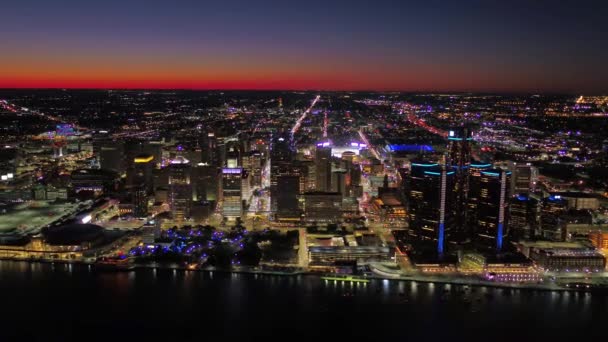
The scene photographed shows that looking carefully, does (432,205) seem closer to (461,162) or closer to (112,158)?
(461,162)

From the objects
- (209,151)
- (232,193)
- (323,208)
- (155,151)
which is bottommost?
(323,208)

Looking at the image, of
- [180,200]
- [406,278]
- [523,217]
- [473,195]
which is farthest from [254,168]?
[406,278]

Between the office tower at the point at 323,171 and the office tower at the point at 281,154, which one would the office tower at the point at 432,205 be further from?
the office tower at the point at 281,154

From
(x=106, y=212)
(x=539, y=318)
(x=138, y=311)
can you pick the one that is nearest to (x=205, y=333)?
(x=138, y=311)

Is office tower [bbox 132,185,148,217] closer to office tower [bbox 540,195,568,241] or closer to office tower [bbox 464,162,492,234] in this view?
office tower [bbox 464,162,492,234]

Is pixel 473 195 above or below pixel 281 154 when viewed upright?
below

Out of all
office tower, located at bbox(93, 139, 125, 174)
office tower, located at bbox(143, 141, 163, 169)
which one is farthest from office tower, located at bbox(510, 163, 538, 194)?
office tower, located at bbox(93, 139, 125, 174)

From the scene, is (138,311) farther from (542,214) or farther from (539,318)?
(542,214)

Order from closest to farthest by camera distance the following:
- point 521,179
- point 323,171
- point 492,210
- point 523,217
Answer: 1. point 492,210
2. point 523,217
3. point 521,179
4. point 323,171
